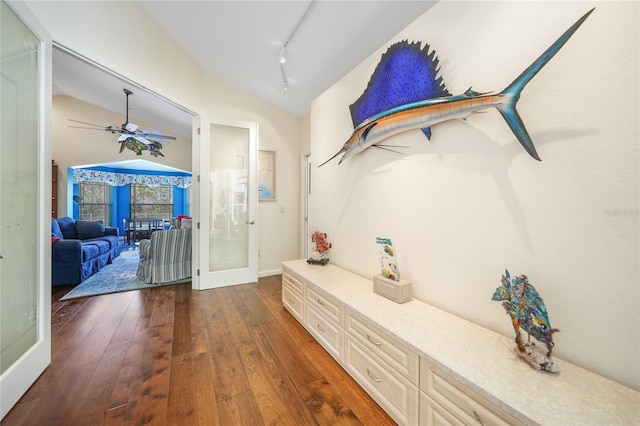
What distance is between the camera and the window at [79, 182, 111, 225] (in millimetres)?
6877

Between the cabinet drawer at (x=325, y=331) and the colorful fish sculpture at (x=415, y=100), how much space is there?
1542mm

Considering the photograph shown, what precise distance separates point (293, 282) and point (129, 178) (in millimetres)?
8122

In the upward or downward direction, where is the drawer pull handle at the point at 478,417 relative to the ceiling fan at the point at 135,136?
downward

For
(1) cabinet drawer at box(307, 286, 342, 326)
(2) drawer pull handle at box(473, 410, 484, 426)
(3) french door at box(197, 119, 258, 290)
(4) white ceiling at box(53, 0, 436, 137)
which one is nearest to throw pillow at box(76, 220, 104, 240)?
(4) white ceiling at box(53, 0, 436, 137)

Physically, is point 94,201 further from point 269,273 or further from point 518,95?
point 518,95

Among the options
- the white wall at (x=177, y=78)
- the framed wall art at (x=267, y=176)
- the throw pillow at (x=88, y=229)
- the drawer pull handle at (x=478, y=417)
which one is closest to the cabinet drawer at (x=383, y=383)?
the drawer pull handle at (x=478, y=417)

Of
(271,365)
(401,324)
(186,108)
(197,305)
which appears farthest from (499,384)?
(186,108)

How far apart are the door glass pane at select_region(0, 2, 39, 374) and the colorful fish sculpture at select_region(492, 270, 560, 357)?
2845 millimetres

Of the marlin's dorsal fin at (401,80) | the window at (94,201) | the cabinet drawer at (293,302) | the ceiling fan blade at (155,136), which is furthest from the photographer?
the window at (94,201)

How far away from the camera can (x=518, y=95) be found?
120 centimetres

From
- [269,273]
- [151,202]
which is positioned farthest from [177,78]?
[151,202]

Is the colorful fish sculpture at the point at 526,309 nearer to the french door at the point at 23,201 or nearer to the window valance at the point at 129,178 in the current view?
the french door at the point at 23,201

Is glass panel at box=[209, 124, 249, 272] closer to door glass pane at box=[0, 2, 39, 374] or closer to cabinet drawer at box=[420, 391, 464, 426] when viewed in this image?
door glass pane at box=[0, 2, 39, 374]

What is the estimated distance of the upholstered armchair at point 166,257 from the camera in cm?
360
